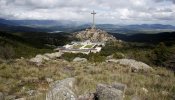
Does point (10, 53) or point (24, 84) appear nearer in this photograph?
point (24, 84)

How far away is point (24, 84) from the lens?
11016 mm

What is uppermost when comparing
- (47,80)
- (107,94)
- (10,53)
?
Answer: (107,94)

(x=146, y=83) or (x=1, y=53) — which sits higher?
(x=146, y=83)

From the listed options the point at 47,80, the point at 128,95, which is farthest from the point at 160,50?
the point at 128,95

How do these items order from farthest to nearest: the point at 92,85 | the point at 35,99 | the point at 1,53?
1. the point at 1,53
2. the point at 92,85
3. the point at 35,99

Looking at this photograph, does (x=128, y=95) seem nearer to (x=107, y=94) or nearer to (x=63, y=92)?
(x=107, y=94)

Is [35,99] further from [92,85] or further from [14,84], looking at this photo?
[14,84]

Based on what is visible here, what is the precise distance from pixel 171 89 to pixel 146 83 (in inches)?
62.2

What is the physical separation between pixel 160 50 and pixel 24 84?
41.3m

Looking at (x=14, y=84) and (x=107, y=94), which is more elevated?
(x=107, y=94)

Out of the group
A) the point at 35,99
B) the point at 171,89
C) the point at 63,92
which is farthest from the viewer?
the point at 171,89

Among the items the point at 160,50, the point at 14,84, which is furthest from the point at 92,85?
the point at 160,50

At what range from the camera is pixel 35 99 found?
7141 mm

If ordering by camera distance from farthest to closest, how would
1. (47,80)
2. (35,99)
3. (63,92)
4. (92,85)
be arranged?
(47,80), (92,85), (35,99), (63,92)
